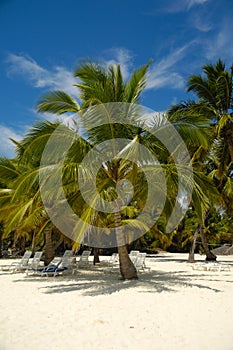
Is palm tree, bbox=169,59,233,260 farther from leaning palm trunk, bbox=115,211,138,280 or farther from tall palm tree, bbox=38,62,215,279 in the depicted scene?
leaning palm trunk, bbox=115,211,138,280

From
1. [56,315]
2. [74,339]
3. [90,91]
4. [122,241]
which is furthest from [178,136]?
[74,339]

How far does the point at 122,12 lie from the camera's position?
6.51 metres

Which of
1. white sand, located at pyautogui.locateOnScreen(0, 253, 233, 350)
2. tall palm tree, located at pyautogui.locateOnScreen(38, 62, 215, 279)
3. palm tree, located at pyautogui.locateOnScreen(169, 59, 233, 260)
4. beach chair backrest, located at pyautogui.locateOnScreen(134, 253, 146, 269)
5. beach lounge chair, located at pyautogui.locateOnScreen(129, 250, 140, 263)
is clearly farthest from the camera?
beach lounge chair, located at pyautogui.locateOnScreen(129, 250, 140, 263)

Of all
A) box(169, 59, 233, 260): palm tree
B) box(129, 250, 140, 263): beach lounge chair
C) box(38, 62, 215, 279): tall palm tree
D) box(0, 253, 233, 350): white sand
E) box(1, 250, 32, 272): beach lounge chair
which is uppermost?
box(169, 59, 233, 260): palm tree

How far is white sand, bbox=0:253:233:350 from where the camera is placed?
4.28 m

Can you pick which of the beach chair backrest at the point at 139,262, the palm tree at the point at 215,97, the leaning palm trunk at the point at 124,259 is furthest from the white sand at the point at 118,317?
the palm tree at the point at 215,97

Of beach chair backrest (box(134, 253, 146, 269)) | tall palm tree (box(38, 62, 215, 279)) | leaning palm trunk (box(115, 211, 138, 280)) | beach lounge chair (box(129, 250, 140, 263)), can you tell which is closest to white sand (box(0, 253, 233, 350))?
leaning palm trunk (box(115, 211, 138, 280))

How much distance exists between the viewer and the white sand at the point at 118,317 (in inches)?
169

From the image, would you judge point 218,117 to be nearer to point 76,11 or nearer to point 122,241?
point 122,241

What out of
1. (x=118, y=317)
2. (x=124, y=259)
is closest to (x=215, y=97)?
(x=124, y=259)

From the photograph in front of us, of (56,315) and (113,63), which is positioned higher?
(113,63)

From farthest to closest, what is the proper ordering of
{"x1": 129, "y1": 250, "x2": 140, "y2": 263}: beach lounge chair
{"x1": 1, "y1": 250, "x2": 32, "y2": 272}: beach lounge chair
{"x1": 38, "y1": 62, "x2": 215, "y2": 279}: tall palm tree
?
{"x1": 129, "y1": 250, "x2": 140, "y2": 263}: beach lounge chair
{"x1": 1, "y1": 250, "x2": 32, "y2": 272}: beach lounge chair
{"x1": 38, "y1": 62, "x2": 215, "y2": 279}: tall palm tree

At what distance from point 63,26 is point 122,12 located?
4.15 ft

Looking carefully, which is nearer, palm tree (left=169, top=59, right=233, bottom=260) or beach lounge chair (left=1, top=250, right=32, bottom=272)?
palm tree (left=169, top=59, right=233, bottom=260)
